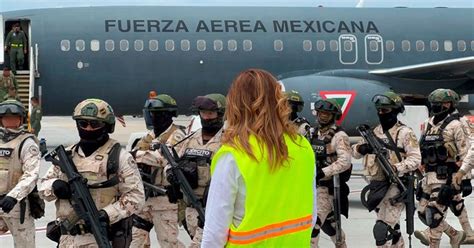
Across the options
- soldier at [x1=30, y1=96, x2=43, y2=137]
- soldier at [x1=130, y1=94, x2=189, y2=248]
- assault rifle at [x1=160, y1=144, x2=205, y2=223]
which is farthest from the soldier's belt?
soldier at [x1=30, y1=96, x2=43, y2=137]

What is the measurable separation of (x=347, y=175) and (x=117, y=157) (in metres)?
2.94

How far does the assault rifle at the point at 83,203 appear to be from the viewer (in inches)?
207

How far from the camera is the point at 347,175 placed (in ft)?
25.8

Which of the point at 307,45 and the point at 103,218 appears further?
the point at 307,45

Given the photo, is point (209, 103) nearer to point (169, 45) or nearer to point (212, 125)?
point (212, 125)

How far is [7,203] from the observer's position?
6109mm

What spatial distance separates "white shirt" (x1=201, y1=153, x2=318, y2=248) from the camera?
3613 mm

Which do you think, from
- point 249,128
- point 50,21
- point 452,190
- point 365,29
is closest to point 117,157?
point 249,128

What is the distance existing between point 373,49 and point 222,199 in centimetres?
1831

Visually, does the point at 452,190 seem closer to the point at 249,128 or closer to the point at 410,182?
the point at 410,182

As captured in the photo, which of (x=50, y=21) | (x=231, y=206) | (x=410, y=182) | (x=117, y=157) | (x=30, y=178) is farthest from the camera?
(x=50, y=21)

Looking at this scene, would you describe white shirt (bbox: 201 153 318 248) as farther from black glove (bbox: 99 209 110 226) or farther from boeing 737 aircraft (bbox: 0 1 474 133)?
boeing 737 aircraft (bbox: 0 1 474 133)

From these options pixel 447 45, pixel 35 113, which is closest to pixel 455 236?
pixel 35 113

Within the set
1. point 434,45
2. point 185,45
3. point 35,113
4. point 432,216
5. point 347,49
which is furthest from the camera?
point 434,45
